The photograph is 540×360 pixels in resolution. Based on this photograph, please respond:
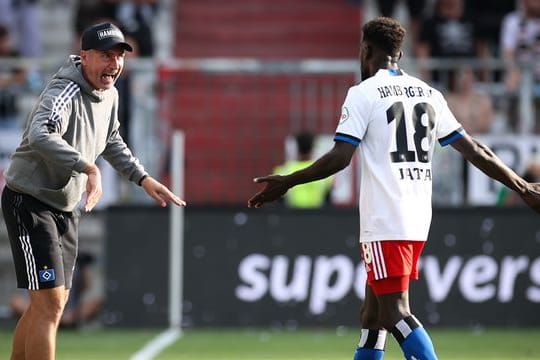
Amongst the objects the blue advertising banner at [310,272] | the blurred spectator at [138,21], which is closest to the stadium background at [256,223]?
the blue advertising banner at [310,272]

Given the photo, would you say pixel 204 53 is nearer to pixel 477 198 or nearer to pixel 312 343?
pixel 477 198

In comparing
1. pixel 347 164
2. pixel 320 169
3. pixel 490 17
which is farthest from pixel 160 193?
pixel 490 17

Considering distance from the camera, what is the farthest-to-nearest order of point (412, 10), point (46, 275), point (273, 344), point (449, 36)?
point (412, 10), point (449, 36), point (273, 344), point (46, 275)

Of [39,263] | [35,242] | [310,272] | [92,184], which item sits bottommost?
[310,272]

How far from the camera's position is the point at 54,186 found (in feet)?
26.9

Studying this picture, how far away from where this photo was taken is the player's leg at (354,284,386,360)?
8.12 meters

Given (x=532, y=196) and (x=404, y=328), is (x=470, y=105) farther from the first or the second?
(x=404, y=328)

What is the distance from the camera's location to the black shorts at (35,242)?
808cm

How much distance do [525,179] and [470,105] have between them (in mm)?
1222

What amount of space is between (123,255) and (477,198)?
4112 millimetres

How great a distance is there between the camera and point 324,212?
47.3 ft

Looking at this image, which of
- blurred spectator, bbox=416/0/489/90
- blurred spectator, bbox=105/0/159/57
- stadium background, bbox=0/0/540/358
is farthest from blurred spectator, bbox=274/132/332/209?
blurred spectator, bbox=105/0/159/57

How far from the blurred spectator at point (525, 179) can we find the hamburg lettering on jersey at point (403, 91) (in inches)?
266

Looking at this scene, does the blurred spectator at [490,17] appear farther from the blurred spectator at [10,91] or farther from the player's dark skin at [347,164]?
the player's dark skin at [347,164]
